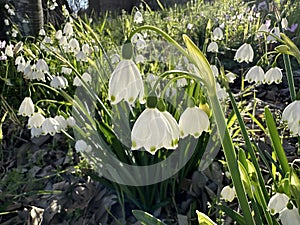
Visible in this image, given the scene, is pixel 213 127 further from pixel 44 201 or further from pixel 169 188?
pixel 44 201

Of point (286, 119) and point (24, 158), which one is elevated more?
point (286, 119)

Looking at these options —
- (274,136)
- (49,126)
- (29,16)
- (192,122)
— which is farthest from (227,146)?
(29,16)

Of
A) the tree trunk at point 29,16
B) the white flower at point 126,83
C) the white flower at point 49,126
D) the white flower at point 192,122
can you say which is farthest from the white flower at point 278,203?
the tree trunk at point 29,16

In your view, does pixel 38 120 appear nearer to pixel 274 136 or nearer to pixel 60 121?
pixel 60 121

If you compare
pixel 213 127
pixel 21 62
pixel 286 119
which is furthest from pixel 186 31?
pixel 286 119

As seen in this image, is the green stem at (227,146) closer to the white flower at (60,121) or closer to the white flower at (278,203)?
the white flower at (278,203)
